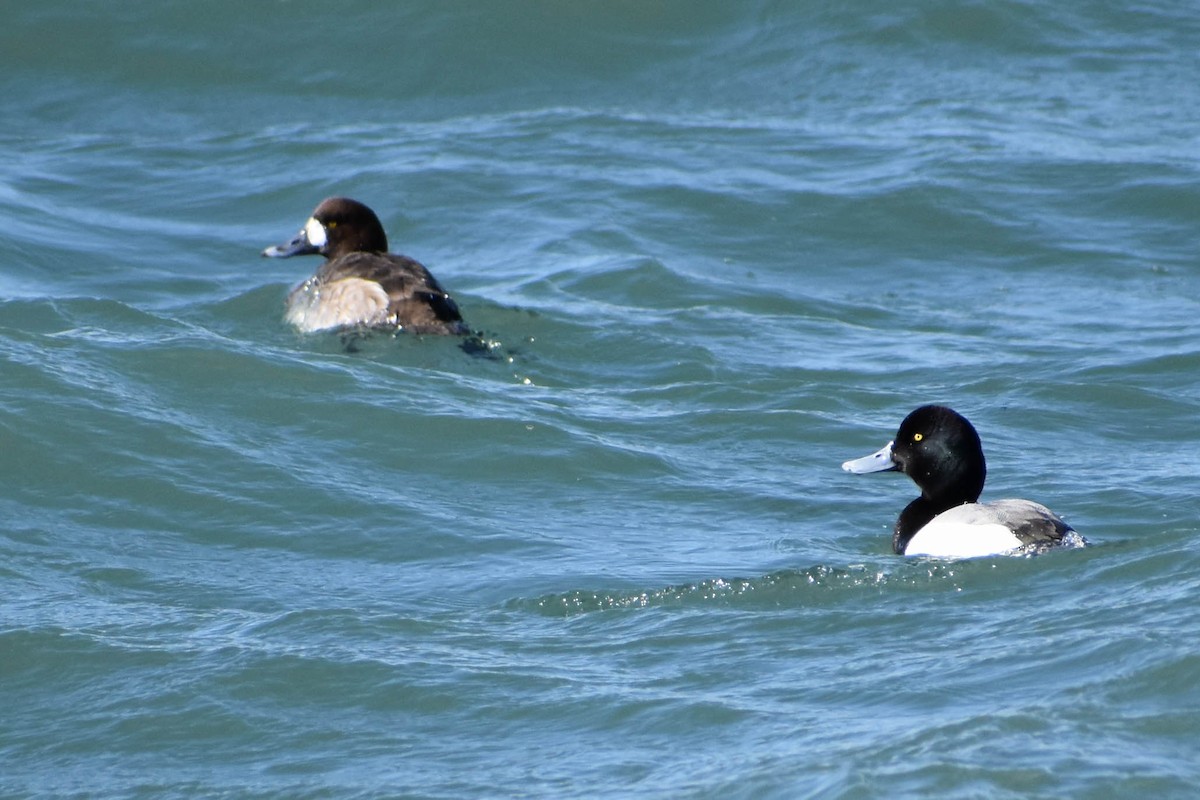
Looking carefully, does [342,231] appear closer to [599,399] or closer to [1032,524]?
[599,399]

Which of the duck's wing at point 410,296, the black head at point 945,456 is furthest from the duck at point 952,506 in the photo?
the duck's wing at point 410,296

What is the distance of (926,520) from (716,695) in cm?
238

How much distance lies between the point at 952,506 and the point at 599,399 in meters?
2.45

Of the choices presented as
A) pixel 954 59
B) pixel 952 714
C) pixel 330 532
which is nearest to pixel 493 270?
pixel 330 532

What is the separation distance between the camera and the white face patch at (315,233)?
1146 centimetres

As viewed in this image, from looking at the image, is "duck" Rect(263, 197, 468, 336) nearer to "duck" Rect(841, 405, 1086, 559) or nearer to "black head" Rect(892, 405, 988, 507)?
"duck" Rect(841, 405, 1086, 559)

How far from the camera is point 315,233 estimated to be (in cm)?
1149

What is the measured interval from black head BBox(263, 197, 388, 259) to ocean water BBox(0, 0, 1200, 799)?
655 mm

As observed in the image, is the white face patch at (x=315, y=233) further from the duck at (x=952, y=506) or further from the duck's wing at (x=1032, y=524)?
the duck's wing at (x=1032, y=524)

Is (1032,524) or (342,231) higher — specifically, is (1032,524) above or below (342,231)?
below

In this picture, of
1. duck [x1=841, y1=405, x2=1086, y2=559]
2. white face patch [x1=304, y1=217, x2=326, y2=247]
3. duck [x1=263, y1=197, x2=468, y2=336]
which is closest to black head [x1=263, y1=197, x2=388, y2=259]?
white face patch [x1=304, y1=217, x2=326, y2=247]

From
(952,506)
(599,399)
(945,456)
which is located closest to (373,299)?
(599,399)

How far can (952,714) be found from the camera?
4805 millimetres

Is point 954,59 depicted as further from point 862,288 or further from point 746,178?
point 862,288
